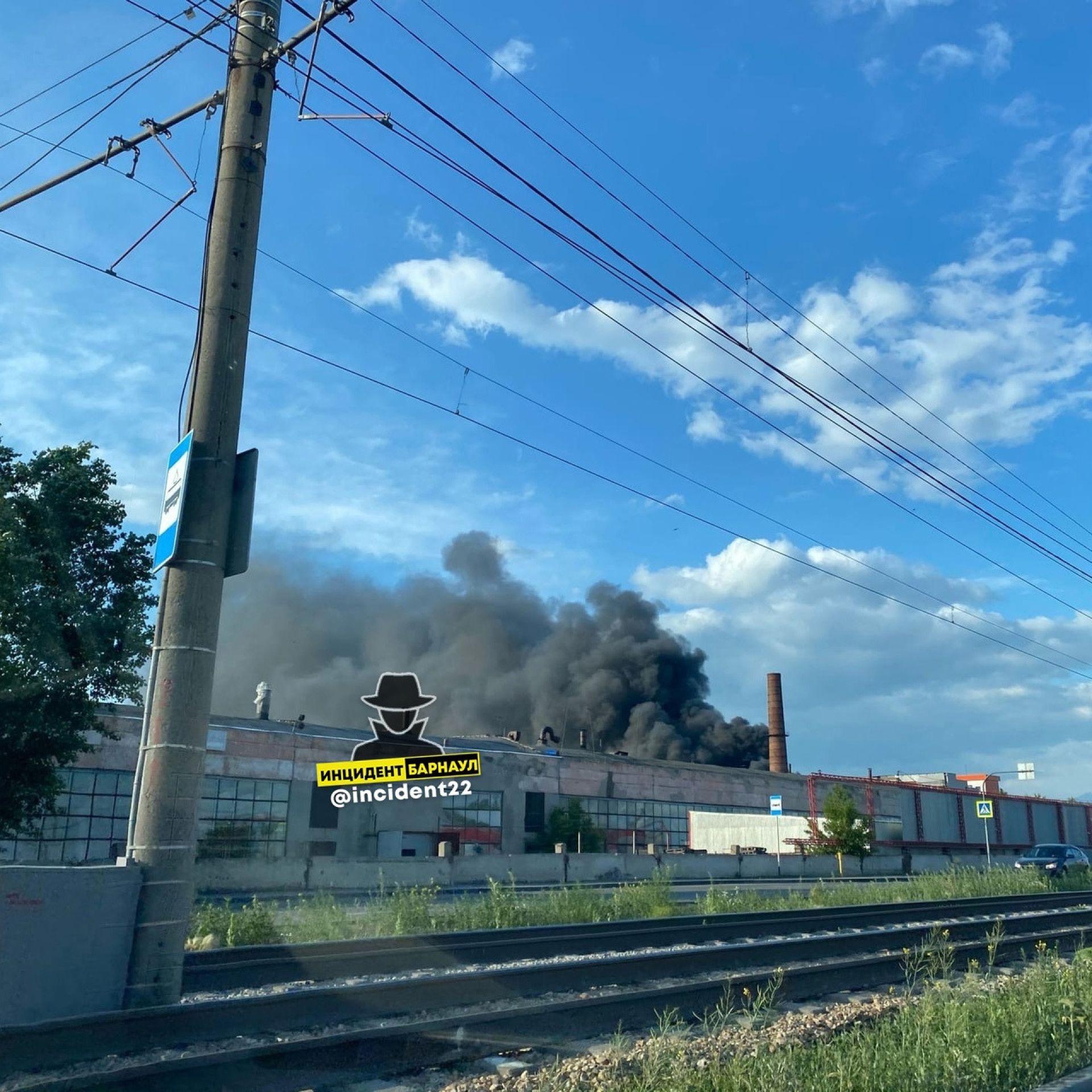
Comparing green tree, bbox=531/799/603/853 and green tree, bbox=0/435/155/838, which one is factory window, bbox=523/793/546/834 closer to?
green tree, bbox=531/799/603/853

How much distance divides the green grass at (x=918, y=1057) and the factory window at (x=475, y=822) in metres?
34.0

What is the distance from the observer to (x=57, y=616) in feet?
61.3

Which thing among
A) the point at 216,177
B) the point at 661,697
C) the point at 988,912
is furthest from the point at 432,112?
the point at 661,697

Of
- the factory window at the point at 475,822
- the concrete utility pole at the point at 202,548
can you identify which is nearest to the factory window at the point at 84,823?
the factory window at the point at 475,822

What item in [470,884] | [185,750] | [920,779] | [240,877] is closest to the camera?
[185,750]

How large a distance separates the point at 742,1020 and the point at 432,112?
9.40m

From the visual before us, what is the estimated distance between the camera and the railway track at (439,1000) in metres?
6.00

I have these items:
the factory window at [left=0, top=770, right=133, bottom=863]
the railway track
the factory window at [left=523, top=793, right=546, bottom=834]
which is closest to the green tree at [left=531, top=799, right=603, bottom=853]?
the factory window at [left=523, top=793, right=546, bottom=834]

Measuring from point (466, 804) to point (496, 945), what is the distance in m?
30.4

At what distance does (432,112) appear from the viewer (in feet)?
33.3

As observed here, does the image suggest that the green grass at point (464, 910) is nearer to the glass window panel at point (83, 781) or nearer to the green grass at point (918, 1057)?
the green grass at point (918, 1057)

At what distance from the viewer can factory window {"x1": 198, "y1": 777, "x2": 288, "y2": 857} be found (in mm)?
32938

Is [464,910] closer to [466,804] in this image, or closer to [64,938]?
[64,938]

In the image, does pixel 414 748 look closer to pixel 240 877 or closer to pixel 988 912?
pixel 240 877
